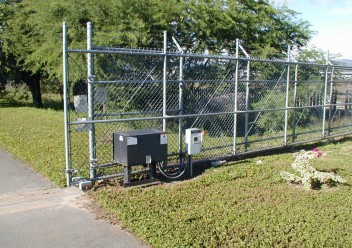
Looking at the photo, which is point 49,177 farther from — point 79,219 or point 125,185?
point 79,219

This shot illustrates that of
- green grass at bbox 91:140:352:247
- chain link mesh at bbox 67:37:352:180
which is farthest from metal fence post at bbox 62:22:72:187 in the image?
green grass at bbox 91:140:352:247

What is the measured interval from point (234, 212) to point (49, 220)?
2451 millimetres

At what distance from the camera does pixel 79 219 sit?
487cm

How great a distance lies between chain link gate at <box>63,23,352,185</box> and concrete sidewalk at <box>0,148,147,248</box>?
589 mm

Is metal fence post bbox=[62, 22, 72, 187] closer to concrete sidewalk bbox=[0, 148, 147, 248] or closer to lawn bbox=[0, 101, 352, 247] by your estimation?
concrete sidewalk bbox=[0, 148, 147, 248]

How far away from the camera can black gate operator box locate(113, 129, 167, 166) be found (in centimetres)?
605

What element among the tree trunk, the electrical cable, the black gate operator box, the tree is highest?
the tree

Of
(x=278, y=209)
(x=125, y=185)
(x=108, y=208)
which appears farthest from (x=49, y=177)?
(x=278, y=209)

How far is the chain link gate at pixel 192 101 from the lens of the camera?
624 centimetres

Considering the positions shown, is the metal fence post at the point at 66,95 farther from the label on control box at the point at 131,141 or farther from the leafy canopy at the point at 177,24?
Result: the leafy canopy at the point at 177,24

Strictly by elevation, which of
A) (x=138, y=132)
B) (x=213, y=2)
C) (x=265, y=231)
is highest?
(x=213, y=2)

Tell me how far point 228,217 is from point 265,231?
1.86ft

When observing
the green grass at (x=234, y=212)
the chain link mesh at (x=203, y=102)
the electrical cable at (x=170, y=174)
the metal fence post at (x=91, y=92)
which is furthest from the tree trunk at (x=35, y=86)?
the green grass at (x=234, y=212)

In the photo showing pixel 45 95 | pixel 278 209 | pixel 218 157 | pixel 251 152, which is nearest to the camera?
pixel 278 209
